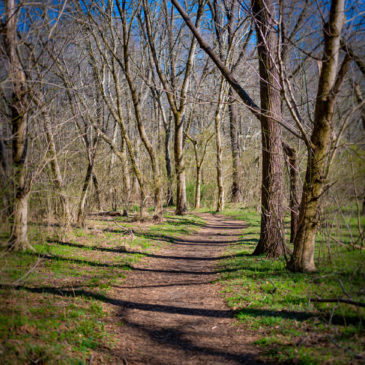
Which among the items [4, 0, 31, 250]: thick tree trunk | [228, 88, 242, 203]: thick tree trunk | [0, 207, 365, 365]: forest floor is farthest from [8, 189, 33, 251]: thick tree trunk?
[228, 88, 242, 203]: thick tree trunk

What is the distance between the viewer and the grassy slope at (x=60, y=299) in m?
3.13

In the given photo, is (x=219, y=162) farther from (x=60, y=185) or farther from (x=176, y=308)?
(x=176, y=308)

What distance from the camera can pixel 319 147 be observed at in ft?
16.1

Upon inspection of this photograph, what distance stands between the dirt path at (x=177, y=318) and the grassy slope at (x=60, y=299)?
12.5 inches

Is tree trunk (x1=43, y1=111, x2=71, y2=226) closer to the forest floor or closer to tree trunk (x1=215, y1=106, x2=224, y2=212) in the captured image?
the forest floor

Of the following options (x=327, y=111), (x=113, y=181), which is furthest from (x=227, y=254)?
(x=113, y=181)

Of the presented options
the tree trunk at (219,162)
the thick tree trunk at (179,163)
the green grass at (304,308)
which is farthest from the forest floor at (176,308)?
the tree trunk at (219,162)

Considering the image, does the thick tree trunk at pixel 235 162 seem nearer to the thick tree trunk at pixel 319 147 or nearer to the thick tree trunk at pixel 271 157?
the thick tree trunk at pixel 271 157

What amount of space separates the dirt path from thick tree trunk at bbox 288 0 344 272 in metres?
1.76

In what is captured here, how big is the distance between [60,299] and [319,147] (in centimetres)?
484

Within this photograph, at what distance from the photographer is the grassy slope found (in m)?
3.13

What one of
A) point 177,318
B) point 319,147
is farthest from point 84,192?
point 319,147

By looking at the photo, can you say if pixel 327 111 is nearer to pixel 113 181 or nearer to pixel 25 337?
pixel 25 337

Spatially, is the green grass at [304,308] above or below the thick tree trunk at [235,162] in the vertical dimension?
below
